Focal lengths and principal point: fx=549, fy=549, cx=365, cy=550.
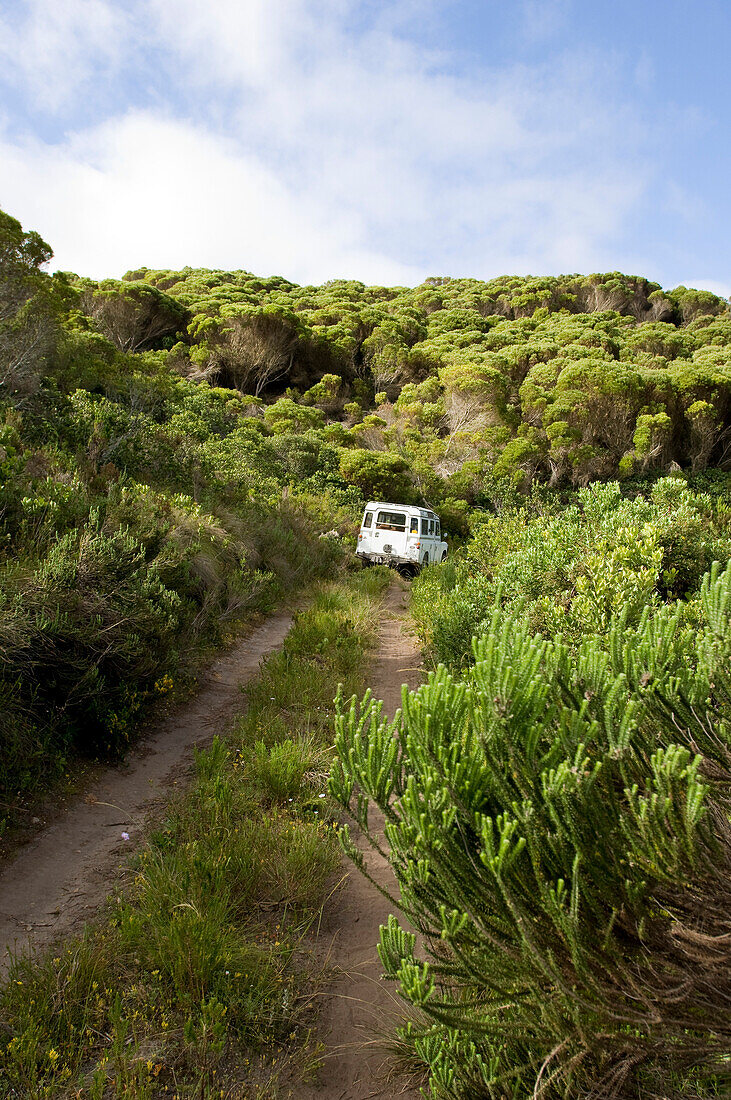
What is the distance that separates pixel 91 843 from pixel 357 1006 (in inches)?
83.1

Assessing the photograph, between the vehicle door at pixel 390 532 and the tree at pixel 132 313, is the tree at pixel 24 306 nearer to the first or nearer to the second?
the vehicle door at pixel 390 532

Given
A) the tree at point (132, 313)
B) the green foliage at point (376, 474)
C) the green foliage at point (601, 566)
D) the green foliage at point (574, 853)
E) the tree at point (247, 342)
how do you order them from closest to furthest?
the green foliage at point (574, 853) → the green foliage at point (601, 566) → the green foliage at point (376, 474) → the tree at point (132, 313) → the tree at point (247, 342)

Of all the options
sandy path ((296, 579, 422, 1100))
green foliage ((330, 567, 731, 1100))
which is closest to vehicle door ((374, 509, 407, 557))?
sandy path ((296, 579, 422, 1100))

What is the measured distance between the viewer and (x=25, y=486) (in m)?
5.80

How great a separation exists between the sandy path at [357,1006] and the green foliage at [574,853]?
0.71 m

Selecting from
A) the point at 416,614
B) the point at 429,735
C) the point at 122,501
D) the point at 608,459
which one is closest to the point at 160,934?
the point at 429,735

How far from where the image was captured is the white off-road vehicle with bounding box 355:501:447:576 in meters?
15.7

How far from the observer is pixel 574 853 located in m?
1.73

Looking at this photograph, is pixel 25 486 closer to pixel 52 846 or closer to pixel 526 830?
pixel 52 846

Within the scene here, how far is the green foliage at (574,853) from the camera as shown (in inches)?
62.8

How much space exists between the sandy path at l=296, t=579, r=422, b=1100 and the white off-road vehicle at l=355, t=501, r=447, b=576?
1173cm

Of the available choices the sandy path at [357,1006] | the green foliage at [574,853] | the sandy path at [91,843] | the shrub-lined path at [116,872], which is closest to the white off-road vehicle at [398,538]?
the sandy path at [91,843]

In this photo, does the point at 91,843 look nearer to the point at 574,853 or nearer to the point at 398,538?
the point at 574,853

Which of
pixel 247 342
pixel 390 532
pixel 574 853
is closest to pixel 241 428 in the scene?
pixel 390 532
